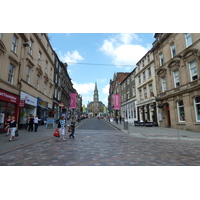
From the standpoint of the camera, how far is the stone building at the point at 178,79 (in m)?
15.2

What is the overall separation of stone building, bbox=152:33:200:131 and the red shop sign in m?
19.6

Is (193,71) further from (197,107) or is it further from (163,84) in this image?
(163,84)

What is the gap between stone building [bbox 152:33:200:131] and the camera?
49.8ft

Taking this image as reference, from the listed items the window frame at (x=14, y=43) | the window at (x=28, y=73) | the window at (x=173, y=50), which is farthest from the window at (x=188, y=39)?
the window at (x=28, y=73)

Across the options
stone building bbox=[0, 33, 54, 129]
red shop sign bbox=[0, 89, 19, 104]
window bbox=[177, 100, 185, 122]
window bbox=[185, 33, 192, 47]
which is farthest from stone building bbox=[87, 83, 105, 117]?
red shop sign bbox=[0, 89, 19, 104]

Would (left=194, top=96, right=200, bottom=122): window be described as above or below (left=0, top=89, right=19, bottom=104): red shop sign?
below

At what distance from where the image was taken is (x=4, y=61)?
12055 millimetres

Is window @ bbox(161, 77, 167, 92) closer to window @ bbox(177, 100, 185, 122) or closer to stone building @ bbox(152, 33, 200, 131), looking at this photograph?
stone building @ bbox(152, 33, 200, 131)

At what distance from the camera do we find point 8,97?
12.4 m

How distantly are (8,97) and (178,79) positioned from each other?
67.4ft

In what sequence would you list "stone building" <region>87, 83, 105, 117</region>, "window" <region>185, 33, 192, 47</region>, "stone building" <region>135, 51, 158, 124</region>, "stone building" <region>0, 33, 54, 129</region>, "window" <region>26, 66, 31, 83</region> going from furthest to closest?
"stone building" <region>87, 83, 105, 117</region>, "stone building" <region>135, 51, 158, 124</region>, "window" <region>26, 66, 31, 83</region>, "window" <region>185, 33, 192, 47</region>, "stone building" <region>0, 33, 54, 129</region>

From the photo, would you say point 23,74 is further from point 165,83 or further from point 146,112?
point 146,112

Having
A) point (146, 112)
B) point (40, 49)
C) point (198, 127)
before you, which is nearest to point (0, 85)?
point (40, 49)

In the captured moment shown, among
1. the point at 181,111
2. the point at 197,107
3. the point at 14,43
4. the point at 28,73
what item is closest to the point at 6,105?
the point at 28,73
